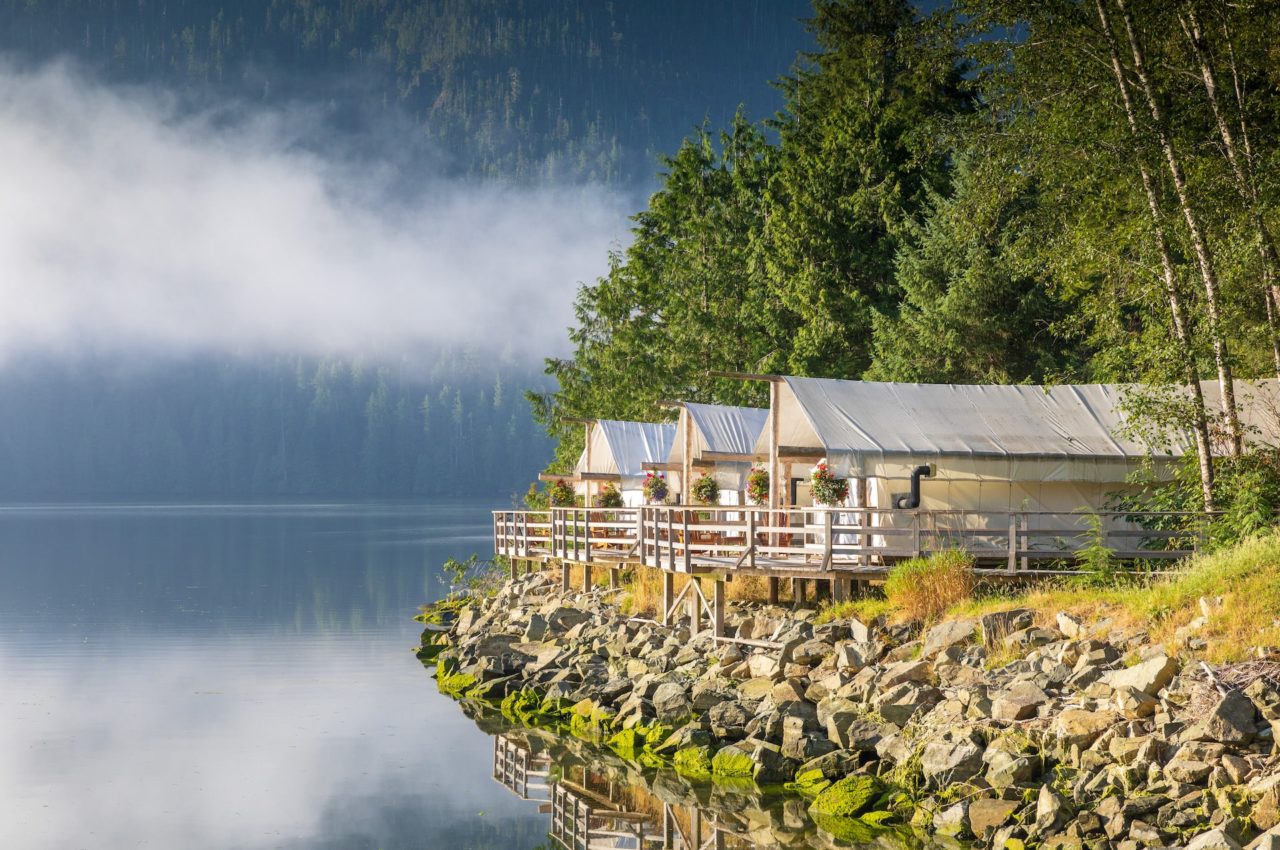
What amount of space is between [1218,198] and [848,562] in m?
8.84

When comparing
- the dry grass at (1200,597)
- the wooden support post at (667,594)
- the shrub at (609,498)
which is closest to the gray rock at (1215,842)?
the dry grass at (1200,597)

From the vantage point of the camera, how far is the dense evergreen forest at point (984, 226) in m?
21.5

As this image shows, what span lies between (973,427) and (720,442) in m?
9.72

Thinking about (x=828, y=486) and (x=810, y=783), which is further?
(x=828, y=486)

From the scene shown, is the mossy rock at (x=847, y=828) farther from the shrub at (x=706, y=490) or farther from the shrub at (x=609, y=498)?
the shrub at (x=609, y=498)

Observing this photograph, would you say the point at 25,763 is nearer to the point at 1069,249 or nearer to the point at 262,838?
the point at 262,838

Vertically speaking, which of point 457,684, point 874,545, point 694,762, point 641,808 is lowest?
point 641,808

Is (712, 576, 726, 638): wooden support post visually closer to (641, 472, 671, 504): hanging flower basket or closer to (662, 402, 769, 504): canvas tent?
(662, 402, 769, 504): canvas tent

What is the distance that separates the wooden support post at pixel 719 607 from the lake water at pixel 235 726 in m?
4.88

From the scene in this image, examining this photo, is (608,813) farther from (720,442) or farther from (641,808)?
(720,442)

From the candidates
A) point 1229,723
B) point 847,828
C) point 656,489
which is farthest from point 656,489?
point 1229,723

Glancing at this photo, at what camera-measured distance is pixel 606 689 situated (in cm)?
2381

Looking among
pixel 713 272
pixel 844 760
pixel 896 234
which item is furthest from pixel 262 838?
pixel 713 272

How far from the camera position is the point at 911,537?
23.8 metres
